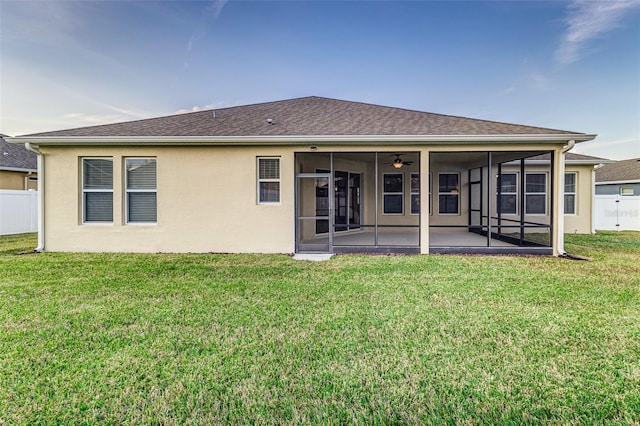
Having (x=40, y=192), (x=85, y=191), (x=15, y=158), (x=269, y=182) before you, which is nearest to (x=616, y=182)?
(x=269, y=182)

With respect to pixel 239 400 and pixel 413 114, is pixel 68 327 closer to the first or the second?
pixel 239 400

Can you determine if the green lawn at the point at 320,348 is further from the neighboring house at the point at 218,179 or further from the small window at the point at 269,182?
the small window at the point at 269,182

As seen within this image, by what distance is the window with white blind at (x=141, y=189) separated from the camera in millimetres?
8648

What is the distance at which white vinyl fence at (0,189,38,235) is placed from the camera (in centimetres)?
1221

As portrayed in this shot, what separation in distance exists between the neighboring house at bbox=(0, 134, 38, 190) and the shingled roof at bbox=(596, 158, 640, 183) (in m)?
35.0

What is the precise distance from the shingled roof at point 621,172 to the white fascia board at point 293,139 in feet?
58.1

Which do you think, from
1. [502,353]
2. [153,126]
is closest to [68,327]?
[502,353]

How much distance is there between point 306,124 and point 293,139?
4.78ft

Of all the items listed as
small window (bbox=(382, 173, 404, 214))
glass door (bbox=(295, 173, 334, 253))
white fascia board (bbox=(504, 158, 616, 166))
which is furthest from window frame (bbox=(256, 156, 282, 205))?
white fascia board (bbox=(504, 158, 616, 166))

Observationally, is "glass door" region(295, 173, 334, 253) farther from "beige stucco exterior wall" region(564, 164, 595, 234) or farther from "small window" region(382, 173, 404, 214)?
"beige stucco exterior wall" region(564, 164, 595, 234)

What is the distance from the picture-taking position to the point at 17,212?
1262cm

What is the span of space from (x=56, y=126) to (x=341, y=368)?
18.7m

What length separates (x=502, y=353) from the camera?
2979 mm

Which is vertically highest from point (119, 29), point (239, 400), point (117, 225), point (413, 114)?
point (119, 29)
